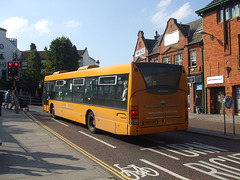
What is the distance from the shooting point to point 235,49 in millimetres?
20312

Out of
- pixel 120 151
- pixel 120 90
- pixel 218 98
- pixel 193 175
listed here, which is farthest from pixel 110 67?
pixel 218 98

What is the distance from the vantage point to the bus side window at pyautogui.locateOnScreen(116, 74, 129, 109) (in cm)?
777

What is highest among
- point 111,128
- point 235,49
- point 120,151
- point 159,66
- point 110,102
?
point 235,49

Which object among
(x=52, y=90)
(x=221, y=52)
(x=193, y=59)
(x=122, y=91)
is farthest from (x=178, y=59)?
(x=122, y=91)

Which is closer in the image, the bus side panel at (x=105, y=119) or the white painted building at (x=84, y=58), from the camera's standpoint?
the bus side panel at (x=105, y=119)

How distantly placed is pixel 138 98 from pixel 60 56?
41632 mm

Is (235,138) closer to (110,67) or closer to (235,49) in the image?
(110,67)

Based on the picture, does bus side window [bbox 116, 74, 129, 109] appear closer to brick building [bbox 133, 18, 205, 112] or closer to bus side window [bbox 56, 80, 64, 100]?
bus side window [bbox 56, 80, 64, 100]

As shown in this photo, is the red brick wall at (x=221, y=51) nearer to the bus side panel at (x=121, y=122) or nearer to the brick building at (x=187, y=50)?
the brick building at (x=187, y=50)

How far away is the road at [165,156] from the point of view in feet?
16.5

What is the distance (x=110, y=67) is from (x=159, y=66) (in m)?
2.02

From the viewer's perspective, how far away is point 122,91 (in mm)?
7984

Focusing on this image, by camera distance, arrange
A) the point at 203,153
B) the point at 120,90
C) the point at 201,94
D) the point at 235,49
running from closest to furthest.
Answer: the point at 203,153 < the point at 120,90 < the point at 235,49 < the point at 201,94

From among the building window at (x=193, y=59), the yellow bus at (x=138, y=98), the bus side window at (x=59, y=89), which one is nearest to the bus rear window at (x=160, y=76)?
the yellow bus at (x=138, y=98)
